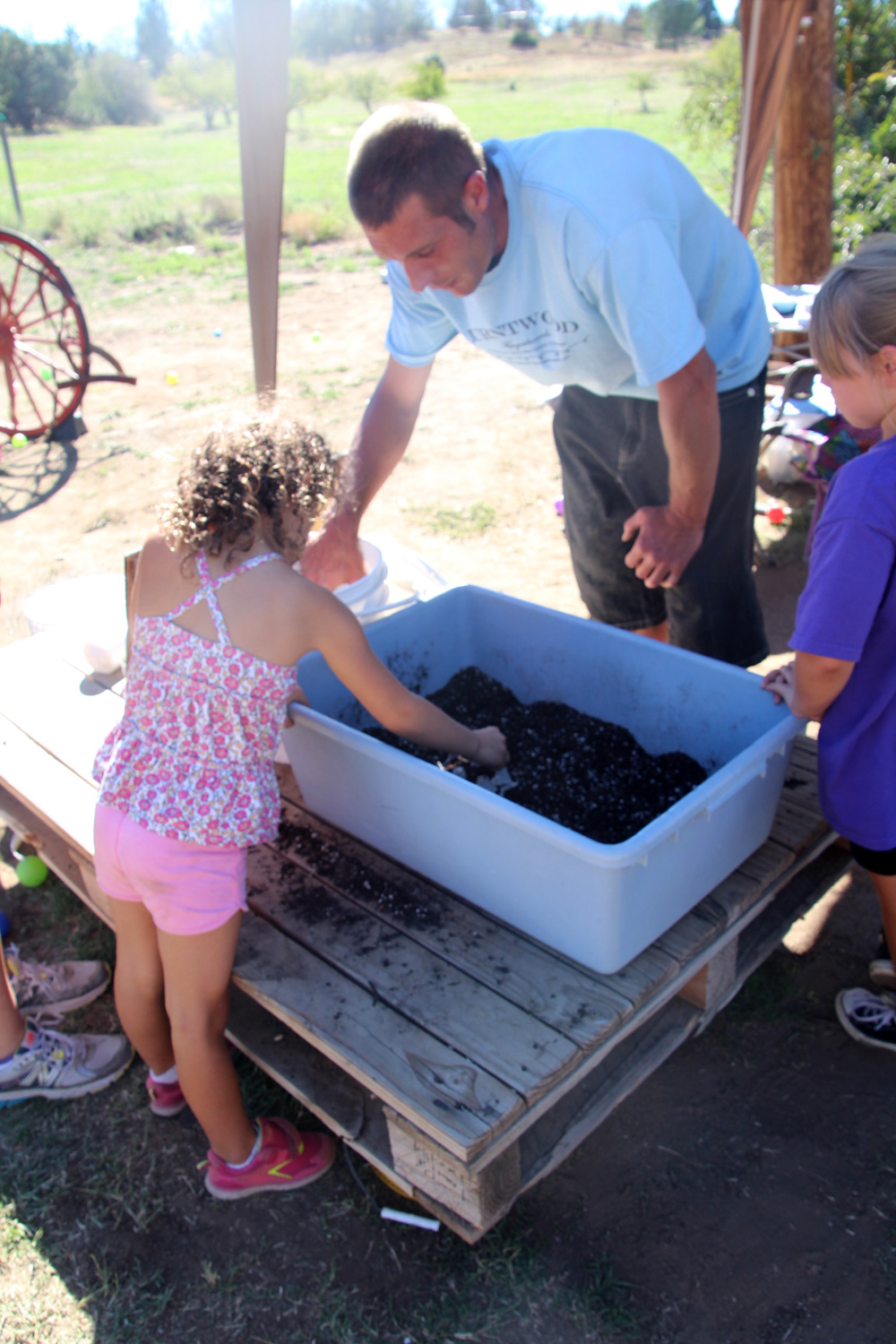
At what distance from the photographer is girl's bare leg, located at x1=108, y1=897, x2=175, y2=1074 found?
1513 millimetres

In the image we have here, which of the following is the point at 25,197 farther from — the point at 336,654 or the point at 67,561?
the point at 336,654

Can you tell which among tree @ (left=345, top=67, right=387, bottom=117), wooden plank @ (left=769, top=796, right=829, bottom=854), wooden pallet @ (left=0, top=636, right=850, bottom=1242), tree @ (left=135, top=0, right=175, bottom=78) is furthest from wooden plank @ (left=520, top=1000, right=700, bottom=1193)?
tree @ (left=135, top=0, right=175, bottom=78)

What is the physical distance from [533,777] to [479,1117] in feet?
2.08

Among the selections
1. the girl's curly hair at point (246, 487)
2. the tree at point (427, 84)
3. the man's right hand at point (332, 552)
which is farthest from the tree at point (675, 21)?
the girl's curly hair at point (246, 487)

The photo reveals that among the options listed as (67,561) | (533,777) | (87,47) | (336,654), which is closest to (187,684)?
(336,654)

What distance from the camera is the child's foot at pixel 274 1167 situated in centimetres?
156

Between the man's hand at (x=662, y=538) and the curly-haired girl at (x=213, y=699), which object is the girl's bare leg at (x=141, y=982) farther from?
the man's hand at (x=662, y=538)

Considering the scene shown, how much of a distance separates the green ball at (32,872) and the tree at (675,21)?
168 ft

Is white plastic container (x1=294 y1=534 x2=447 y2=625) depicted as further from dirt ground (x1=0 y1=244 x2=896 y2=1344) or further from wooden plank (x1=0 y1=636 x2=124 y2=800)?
wooden plank (x1=0 y1=636 x2=124 y2=800)

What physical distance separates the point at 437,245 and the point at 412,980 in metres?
1.19

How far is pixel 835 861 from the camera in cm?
192

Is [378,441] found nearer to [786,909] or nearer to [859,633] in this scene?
[859,633]

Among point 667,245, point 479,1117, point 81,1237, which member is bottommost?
point 81,1237

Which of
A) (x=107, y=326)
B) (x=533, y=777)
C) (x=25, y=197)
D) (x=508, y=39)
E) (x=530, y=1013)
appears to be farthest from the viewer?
(x=508, y=39)
